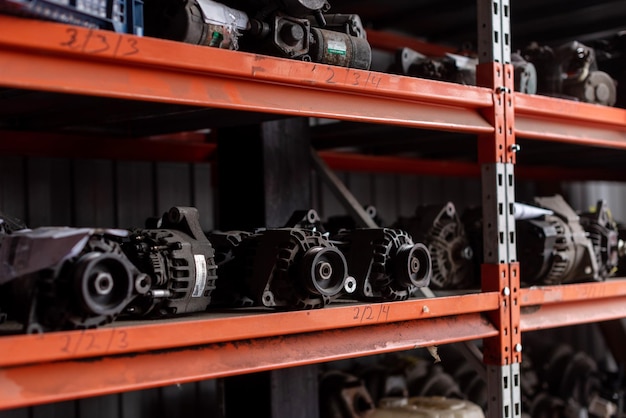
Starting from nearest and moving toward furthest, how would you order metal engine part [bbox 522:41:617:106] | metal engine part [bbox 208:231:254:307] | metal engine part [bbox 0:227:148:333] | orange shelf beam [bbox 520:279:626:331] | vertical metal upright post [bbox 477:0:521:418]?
metal engine part [bbox 0:227:148:333] → metal engine part [bbox 208:231:254:307] → vertical metal upright post [bbox 477:0:521:418] → orange shelf beam [bbox 520:279:626:331] → metal engine part [bbox 522:41:617:106]

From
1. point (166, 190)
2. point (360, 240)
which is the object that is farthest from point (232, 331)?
point (166, 190)

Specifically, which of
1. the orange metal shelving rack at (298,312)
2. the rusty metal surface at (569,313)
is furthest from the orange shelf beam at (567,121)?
the rusty metal surface at (569,313)

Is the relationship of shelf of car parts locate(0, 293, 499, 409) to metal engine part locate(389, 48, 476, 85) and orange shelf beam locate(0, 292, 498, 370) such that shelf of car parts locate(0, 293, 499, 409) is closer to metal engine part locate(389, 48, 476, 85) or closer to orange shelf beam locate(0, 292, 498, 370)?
orange shelf beam locate(0, 292, 498, 370)

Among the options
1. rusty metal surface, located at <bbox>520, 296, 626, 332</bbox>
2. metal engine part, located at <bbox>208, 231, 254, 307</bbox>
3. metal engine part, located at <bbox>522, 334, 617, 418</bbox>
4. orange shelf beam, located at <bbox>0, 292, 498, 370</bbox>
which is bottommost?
metal engine part, located at <bbox>522, 334, 617, 418</bbox>

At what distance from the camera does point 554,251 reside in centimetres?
292

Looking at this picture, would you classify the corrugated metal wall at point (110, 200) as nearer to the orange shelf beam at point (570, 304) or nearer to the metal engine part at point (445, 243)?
the metal engine part at point (445, 243)

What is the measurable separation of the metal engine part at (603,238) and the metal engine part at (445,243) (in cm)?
47

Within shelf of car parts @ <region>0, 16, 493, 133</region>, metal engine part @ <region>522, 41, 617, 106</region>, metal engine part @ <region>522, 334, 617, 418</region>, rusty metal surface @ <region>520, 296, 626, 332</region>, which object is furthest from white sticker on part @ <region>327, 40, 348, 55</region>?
metal engine part @ <region>522, 334, 617, 418</region>

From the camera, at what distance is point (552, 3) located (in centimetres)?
346

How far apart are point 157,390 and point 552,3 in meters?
2.21

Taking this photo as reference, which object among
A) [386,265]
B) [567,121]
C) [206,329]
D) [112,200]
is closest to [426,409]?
[386,265]

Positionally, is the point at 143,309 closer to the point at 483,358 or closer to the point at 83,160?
the point at 483,358

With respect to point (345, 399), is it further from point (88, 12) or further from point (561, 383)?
point (88, 12)

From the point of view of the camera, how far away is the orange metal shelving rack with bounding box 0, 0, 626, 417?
5.13 ft
